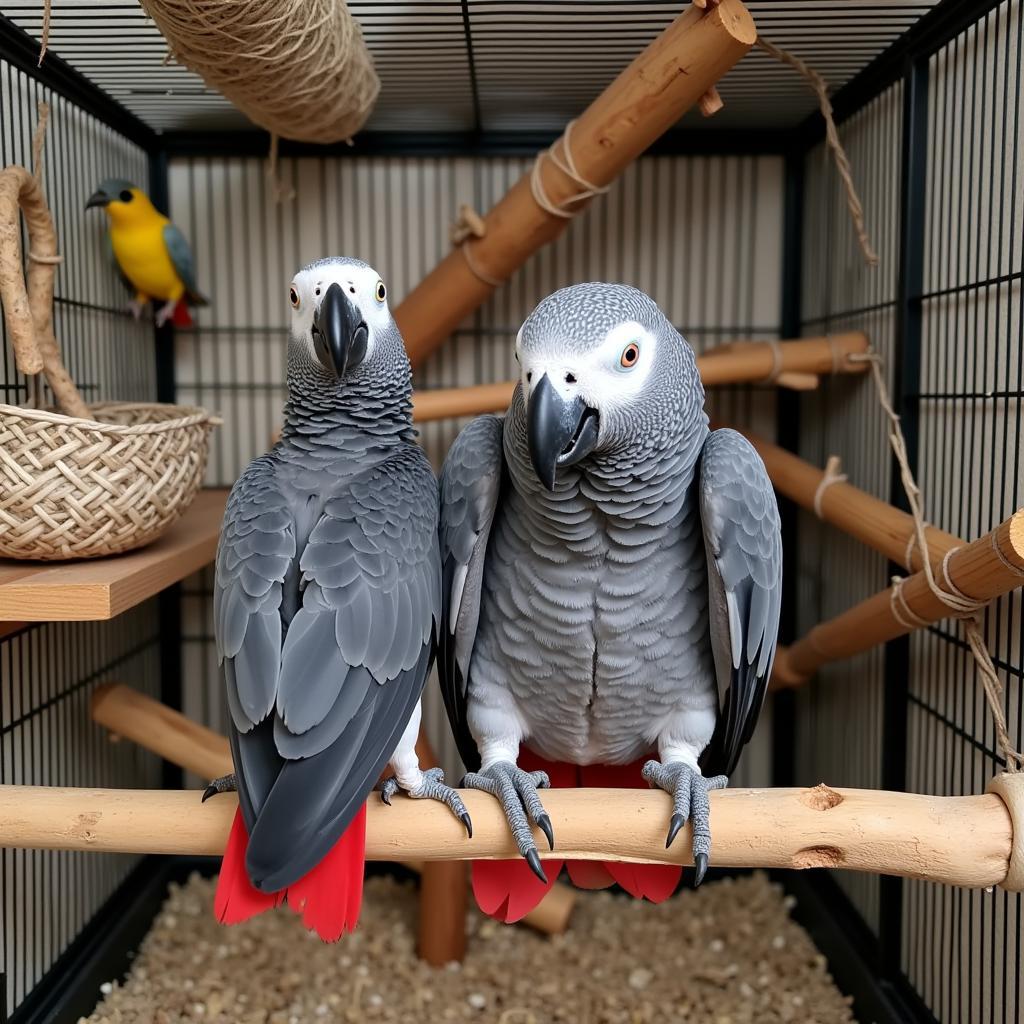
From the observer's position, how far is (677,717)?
3.79ft

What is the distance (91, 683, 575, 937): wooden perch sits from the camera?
5.49 feet

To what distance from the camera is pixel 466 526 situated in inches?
42.7

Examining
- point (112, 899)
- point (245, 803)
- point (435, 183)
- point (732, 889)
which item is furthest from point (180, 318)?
point (732, 889)

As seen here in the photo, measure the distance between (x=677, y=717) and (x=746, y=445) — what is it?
0.36 m

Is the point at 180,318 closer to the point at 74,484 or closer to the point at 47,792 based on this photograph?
the point at 74,484

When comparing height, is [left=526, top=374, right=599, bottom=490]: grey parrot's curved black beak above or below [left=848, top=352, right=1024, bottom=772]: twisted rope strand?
above

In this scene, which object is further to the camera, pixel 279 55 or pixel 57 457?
pixel 279 55

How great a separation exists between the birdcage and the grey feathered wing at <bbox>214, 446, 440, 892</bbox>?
127 millimetres

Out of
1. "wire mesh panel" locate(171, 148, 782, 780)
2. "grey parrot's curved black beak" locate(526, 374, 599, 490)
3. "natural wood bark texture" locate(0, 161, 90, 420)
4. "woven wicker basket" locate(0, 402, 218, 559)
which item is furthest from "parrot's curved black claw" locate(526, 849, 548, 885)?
"wire mesh panel" locate(171, 148, 782, 780)

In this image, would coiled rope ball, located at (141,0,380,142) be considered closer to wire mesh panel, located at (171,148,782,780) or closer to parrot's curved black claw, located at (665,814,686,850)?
wire mesh panel, located at (171,148,782,780)

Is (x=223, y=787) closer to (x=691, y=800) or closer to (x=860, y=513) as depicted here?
(x=691, y=800)

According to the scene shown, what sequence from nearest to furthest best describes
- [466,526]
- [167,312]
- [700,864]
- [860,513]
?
[700,864], [466,526], [860,513], [167,312]

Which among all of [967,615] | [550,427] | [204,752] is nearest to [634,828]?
[550,427]

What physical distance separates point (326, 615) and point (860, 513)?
99 centimetres
